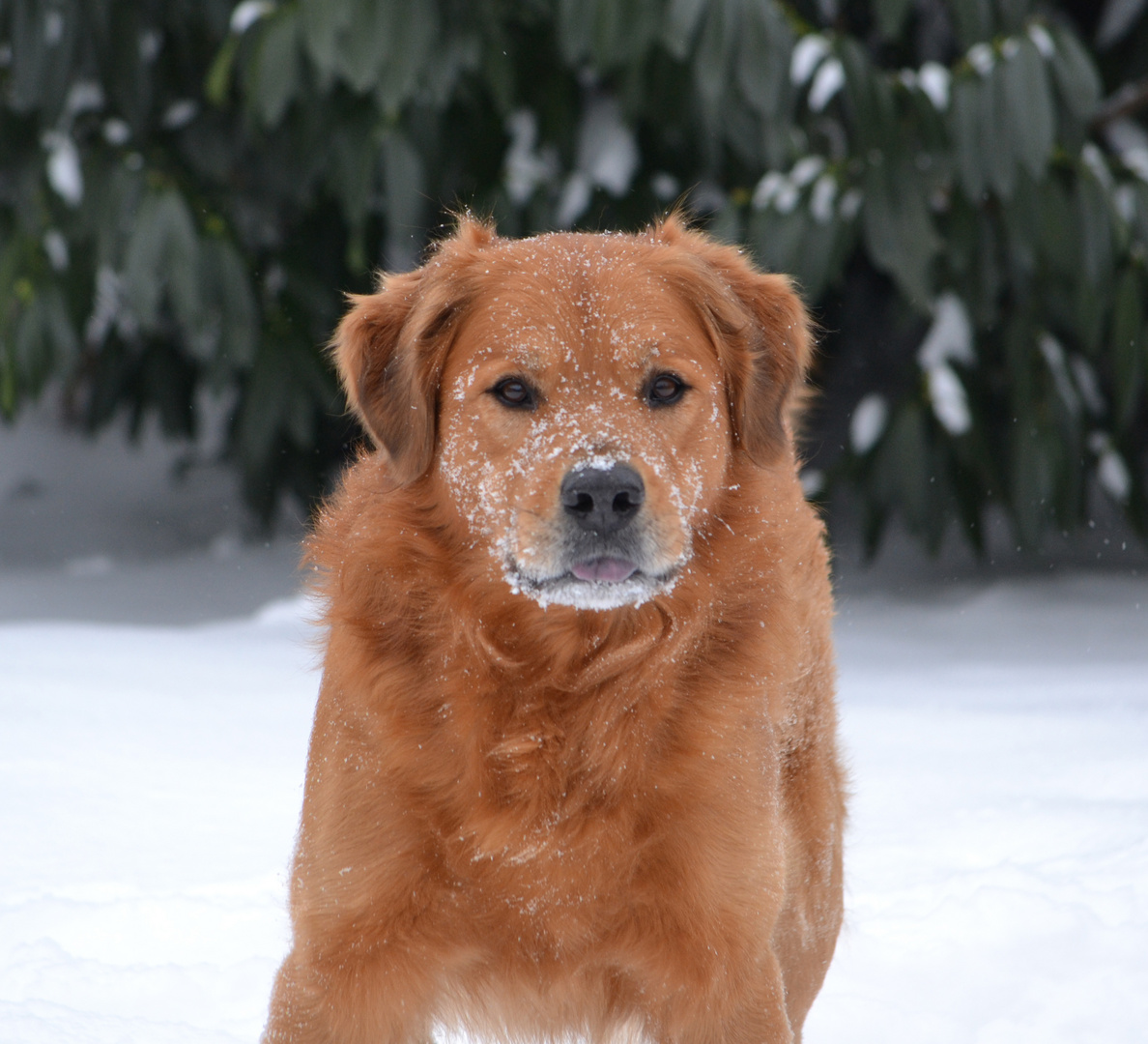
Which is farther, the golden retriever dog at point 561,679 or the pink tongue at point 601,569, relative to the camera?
the pink tongue at point 601,569

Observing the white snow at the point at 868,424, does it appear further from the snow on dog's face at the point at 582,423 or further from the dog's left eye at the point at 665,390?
the dog's left eye at the point at 665,390

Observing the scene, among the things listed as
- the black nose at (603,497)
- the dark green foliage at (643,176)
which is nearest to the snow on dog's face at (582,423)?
the black nose at (603,497)

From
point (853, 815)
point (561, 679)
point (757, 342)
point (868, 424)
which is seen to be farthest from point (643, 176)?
point (561, 679)

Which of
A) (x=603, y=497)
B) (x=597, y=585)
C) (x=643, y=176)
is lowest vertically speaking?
(x=597, y=585)

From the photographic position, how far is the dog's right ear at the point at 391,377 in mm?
2922

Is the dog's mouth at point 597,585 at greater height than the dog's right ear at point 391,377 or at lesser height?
lesser

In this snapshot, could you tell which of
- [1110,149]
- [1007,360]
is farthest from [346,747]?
[1110,149]

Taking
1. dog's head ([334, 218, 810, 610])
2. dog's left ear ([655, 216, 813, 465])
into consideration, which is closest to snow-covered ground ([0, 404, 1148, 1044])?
dog's head ([334, 218, 810, 610])

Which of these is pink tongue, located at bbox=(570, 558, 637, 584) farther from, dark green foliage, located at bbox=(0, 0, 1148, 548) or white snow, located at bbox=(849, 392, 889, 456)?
white snow, located at bbox=(849, 392, 889, 456)

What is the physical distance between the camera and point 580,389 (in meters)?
2.80

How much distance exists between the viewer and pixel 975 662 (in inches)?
271

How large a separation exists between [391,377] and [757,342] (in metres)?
0.81

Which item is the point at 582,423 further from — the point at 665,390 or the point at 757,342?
the point at 757,342

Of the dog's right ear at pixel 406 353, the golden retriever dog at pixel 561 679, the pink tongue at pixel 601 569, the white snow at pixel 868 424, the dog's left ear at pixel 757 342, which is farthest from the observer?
the white snow at pixel 868 424
